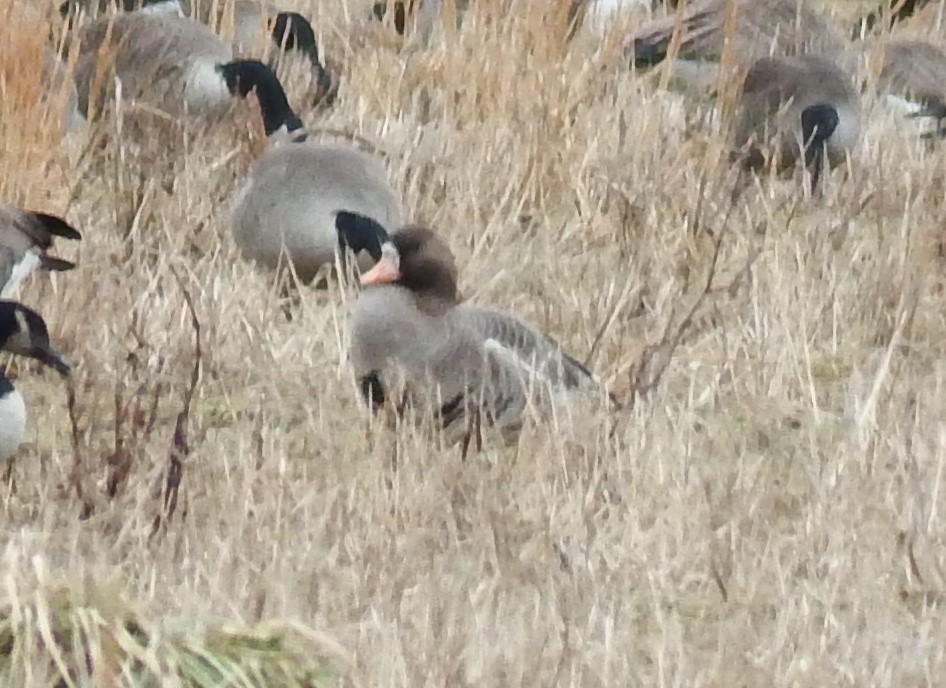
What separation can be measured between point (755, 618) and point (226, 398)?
5.59ft

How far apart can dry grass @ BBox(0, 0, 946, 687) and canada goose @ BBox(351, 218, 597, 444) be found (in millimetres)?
155

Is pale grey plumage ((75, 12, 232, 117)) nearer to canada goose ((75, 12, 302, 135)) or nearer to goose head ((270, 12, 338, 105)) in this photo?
canada goose ((75, 12, 302, 135))

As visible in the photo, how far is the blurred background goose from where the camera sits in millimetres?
7598

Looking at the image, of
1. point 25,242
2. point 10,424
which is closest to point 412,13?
point 25,242

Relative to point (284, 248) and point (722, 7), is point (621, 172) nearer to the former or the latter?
point (284, 248)

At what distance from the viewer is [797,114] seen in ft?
23.8

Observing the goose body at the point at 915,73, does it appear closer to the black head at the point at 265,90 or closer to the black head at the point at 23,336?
the black head at the point at 265,90

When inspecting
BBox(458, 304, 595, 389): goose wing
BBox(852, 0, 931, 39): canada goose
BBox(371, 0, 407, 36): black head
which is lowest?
BBox(458, 304, 595, 389): goose wing

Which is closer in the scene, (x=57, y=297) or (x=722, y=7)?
(x=57, y=297)

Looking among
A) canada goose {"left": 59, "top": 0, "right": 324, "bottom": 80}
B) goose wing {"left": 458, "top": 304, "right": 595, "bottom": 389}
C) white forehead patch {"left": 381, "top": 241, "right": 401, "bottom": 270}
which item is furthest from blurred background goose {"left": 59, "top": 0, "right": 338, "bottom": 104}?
goose wing {"left": 458, "top": 304, "right": 595, "bottom": 389}

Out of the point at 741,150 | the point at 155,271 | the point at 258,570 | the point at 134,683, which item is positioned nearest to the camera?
the point at 134,683

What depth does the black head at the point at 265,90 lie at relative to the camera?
21.9 ft

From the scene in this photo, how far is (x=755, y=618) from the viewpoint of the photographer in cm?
364

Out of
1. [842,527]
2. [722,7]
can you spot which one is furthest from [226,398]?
[722,7]
